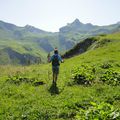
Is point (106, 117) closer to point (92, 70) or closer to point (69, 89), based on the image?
point (69, 89)

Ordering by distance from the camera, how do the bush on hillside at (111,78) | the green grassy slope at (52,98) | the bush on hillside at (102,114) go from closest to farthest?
1. the bush on hillside at (102,114)
2. the green grassy slope at (52,98)
3. the bush on hillside at (111,78)

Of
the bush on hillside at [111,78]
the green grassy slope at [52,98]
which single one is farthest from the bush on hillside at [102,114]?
the bush on hillside at [111,78]

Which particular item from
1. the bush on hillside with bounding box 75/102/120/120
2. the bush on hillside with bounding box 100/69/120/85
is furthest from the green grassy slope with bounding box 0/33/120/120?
the bush on hillside with bounding box 100/69/120/85

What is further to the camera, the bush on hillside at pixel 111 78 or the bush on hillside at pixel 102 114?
the bush on hillside at pixel 111 78

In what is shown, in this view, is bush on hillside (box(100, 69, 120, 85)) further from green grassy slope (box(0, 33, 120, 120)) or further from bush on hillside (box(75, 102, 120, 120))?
bush on hillside (box(75, 102, 120, 120))

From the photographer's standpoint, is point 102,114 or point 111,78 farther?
point 111,78

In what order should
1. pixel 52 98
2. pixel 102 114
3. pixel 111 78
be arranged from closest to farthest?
pixel 102 114, pixel 52 98, pixel 111 78

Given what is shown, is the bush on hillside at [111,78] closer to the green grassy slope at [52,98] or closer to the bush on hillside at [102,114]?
the green grassy slope at [52,98]

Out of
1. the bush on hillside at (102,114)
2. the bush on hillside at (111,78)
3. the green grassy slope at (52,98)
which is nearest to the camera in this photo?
the bush on hillside at (102,114)

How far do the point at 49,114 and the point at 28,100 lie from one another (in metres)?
3.99

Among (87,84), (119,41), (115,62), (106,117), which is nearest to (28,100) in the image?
(87,84)

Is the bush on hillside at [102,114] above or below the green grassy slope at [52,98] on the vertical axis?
above

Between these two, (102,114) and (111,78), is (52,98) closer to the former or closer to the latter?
(111,78)

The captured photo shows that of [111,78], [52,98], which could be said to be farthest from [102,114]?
[111,78]
